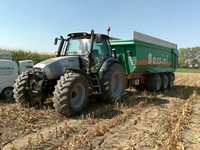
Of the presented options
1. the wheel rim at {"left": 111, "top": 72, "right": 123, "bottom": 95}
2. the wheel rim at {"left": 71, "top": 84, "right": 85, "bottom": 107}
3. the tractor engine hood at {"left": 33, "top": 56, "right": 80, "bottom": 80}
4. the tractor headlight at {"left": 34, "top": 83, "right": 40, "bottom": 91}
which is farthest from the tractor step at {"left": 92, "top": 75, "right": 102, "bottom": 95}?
the tractor headlight at {"left": 34, "top": 83, "right": 40, "bottom": 91}

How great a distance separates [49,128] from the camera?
3.70 metres

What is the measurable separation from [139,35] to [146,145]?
5605 mm

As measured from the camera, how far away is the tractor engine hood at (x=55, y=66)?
4609 mm

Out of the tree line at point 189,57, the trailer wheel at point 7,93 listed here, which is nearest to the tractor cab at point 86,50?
the trailer wheel at point 7,93

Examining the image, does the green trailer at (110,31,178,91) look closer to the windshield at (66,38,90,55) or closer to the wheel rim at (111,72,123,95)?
the wheel rim at (111,72,123,95)

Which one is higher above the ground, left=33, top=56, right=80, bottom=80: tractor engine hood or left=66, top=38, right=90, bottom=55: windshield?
left=66, top=38, right=90, bottom=55: windshield

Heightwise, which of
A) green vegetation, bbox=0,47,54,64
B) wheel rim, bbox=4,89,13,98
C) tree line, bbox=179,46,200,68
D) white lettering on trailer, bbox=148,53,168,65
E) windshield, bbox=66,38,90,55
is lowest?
wheel rim, bbox=4,89,13,98

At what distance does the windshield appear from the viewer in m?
5.45

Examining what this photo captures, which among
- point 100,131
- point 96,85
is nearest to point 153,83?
point 96,85

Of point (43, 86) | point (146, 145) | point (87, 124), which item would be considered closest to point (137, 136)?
point (146, 145)

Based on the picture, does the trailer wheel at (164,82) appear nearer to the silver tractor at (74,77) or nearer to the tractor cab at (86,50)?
the silver tractor at (74,77)

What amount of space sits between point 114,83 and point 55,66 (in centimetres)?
224

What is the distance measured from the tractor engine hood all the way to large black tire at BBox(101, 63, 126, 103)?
1.05m

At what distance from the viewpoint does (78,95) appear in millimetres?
4691
